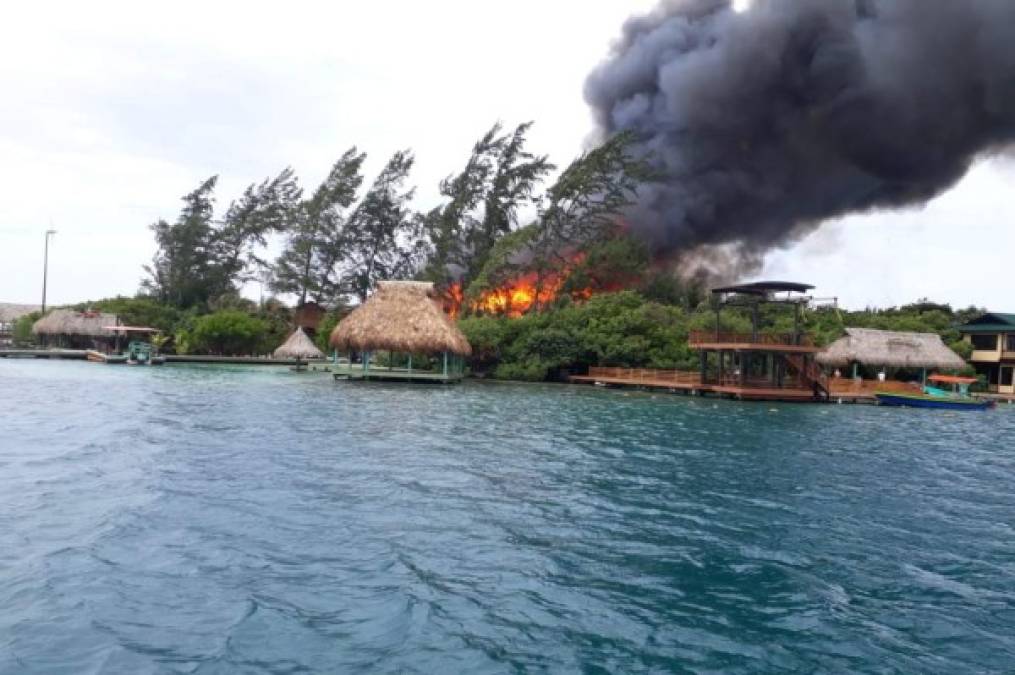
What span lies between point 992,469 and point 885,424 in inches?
356

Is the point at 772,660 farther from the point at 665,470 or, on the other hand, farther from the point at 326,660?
the point at 665,470

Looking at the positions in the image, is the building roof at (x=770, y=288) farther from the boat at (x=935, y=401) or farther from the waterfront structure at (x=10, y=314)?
the waterfront structure at (x=10, y=314)

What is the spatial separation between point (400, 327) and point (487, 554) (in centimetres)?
2585

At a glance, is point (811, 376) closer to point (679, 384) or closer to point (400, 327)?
point (679, 384)

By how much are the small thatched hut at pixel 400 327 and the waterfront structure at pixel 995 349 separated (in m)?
30.9

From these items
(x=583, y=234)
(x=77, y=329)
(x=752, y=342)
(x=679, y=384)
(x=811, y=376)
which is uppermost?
(x=583, y=234)

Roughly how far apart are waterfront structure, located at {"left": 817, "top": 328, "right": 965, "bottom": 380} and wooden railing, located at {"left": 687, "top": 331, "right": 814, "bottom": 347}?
19.2ft

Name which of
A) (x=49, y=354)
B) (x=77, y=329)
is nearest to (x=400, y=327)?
(x=49, y=354)

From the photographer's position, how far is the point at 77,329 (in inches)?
2002

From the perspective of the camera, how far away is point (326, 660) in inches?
206

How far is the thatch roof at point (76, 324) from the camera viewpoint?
50.8m

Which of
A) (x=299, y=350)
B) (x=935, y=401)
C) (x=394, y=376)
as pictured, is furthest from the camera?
(x=299, y=350)

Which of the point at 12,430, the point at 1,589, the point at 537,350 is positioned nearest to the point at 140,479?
the point at 1,589

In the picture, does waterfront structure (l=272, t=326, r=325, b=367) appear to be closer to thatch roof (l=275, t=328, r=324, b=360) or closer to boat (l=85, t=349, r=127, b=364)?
thatch roof (l=275, t=328, r=324, b=360)
